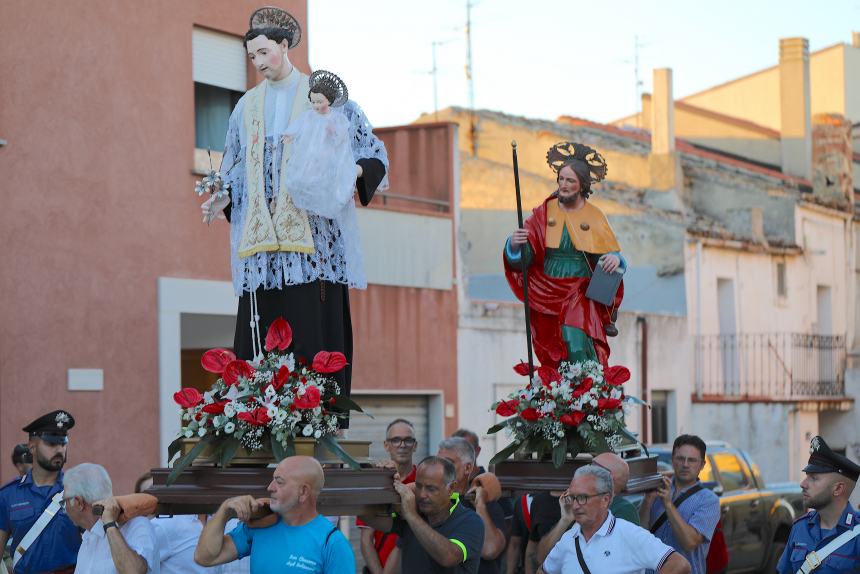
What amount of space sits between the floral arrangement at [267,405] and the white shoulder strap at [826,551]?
236 centimetres

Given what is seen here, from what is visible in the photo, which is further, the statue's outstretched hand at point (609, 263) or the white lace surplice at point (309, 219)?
the statue's outstretched hand at point (609, 263)

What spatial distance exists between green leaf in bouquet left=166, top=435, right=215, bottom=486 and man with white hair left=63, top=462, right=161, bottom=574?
26cm

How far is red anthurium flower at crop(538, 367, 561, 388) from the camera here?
28.2 ft

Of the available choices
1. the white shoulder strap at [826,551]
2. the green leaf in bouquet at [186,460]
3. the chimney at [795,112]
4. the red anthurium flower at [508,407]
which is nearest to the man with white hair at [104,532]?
the green leaf in bouquet at [186,460]

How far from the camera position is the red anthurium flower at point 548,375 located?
860cm

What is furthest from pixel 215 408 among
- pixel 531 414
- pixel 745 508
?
pixel 745 508

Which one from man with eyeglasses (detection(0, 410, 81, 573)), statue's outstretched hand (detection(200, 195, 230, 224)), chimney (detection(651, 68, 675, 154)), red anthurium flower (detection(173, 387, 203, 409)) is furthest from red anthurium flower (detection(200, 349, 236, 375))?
chimney (detection(651, 68, 675, 154))

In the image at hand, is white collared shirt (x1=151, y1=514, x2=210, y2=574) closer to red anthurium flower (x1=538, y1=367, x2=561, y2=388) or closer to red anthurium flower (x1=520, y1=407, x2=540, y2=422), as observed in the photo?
red anthurium flower (x1=520, y1=407, x2=540, y2=422)

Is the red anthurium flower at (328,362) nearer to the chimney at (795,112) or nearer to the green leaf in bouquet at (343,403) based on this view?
the green leaf in bouquet at (343,403)

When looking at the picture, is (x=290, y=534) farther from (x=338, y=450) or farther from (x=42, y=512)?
(x=42, y=512)

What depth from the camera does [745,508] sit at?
16297 mm

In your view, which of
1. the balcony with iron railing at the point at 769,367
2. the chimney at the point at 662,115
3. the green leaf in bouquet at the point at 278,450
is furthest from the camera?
the chimney at the point at 662,115

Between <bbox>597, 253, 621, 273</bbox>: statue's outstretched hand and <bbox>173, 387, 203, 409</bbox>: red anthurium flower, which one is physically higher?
<bbox>597, 253, 621, 273</bbox>: statue's outstretched hand

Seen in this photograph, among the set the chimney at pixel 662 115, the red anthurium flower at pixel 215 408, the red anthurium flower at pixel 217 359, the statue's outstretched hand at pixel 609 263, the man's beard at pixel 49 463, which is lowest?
the man's beard at pixel 49 463
